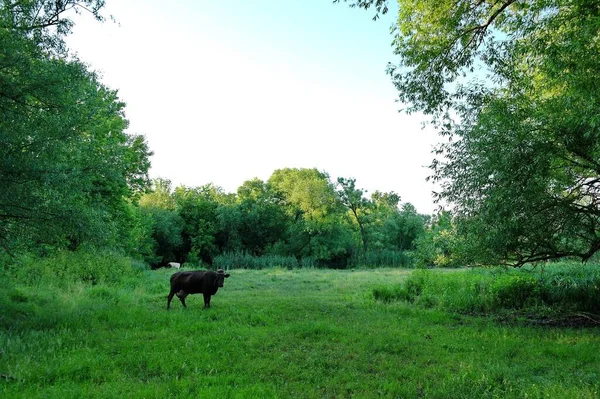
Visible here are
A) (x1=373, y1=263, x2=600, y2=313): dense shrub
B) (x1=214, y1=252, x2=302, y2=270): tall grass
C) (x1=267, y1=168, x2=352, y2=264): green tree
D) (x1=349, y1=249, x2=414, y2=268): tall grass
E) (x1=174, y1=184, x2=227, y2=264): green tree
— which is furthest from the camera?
(x1=267, y1=168, x2=352, y2=264): green tree

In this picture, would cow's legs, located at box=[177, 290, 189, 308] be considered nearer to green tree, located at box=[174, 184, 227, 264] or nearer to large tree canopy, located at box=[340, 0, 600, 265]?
large tree canopy, located at box=[340, 0, 600, 265]

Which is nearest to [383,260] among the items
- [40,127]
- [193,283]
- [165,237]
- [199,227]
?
[199,227]

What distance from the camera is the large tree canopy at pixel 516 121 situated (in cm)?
859

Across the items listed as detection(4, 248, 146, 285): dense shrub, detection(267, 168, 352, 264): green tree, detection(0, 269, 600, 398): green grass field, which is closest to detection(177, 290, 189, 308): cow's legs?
detection(0, 269, 600, 398): green grass field

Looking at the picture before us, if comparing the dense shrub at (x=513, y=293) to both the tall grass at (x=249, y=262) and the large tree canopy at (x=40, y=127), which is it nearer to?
the large tree canopy at (x=40, y=127)

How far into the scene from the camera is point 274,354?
26.0ft

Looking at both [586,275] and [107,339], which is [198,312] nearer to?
[107,339]

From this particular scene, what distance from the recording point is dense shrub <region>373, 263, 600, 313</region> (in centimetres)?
1448

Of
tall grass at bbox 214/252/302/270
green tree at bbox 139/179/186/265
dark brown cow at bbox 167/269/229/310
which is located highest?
green tree at bbox 139/179/186/265

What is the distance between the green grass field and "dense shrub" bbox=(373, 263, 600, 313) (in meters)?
2.32

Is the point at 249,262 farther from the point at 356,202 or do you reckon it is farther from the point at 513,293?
the point at 513,293

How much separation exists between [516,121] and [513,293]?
7987 mm

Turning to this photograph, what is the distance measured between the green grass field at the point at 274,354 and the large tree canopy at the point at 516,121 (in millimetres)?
2804

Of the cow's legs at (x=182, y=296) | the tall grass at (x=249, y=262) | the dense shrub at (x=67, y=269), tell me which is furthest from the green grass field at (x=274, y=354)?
the tall grass at (x=249, y=262)
